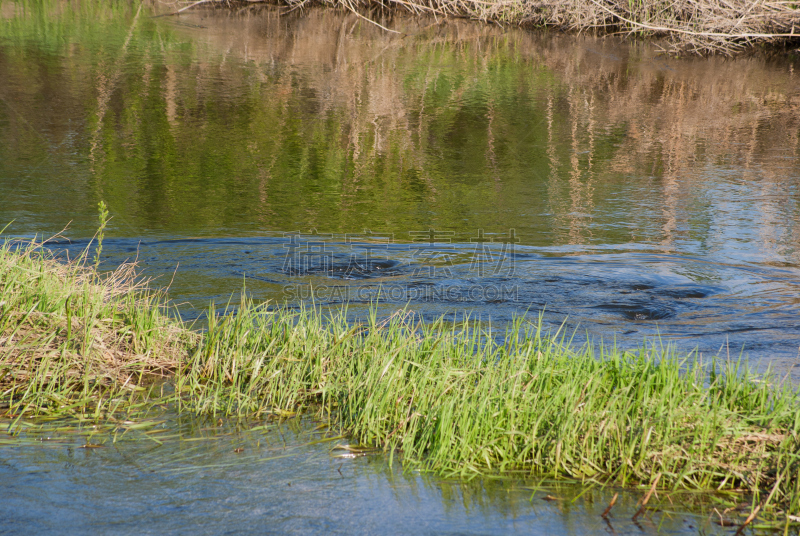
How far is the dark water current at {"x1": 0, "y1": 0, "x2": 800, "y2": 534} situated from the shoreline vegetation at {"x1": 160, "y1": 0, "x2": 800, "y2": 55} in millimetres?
1214

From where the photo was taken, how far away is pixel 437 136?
1327 centimetres

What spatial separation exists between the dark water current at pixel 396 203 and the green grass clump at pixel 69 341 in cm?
66

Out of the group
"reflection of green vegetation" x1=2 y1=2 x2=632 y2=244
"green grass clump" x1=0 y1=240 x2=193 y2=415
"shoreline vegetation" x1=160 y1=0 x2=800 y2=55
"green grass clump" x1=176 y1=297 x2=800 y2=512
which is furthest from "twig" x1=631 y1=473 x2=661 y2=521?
"shoreline vegetation" x1=160 y1=0 x2=800 y2=55

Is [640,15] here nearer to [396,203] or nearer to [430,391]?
[396,203]

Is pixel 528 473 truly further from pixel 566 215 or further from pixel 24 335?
pixel 566 215

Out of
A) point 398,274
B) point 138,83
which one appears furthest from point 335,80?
point 398,274

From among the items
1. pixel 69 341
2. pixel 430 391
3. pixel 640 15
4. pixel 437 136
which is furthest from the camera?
pixel 640 15

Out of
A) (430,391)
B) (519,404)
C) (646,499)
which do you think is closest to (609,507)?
(646,499)

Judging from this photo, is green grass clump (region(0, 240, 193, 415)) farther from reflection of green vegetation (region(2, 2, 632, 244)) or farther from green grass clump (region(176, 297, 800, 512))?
reflection of green vegetation (region(2, 2, 632, 244))

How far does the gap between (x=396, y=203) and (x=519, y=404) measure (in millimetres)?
5819

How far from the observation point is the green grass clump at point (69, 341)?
4441 mm

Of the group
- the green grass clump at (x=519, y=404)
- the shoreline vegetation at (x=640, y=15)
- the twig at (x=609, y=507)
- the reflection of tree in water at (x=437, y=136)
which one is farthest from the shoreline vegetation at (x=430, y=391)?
the shoreline vegetation at (x=640, y=15)

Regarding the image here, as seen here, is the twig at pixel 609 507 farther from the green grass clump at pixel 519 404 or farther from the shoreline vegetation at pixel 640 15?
the shoreline vegetation at pixel 640 15

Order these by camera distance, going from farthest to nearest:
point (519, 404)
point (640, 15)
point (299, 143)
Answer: point (640, 15)
point (299, 143)
point (519, 404)
